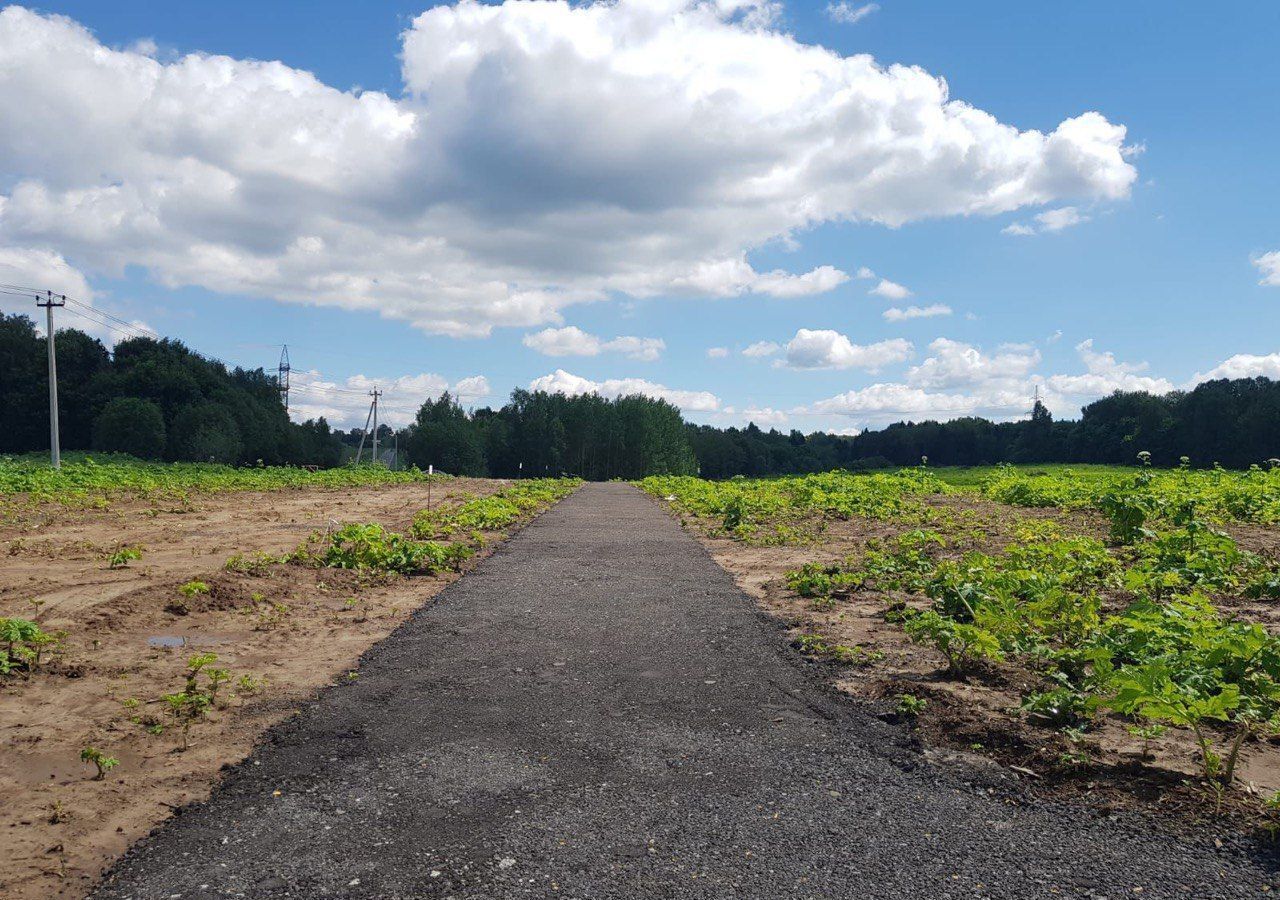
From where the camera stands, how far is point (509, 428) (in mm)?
108562

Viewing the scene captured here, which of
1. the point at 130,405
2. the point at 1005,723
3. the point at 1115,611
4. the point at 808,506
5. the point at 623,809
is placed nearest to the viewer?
the point at 623,809

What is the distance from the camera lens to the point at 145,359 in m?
77.8

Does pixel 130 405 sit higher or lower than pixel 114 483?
higher

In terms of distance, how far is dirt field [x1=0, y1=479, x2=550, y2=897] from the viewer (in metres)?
3.73

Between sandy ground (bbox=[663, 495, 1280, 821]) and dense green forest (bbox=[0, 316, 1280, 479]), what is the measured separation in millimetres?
45862

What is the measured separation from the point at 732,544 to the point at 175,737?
39.0ft

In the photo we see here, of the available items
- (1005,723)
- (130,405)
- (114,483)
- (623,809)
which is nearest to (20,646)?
(623,809)

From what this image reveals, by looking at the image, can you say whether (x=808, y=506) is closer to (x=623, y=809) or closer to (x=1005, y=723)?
(x=1005, y=723)

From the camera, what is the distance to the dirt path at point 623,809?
3154 mm

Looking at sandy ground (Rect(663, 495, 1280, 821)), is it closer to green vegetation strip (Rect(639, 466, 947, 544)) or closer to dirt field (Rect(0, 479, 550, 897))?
dirt field (Rect(0, 479, 550, 897))

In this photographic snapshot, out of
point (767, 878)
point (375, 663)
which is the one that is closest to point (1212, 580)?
point (767, 878)

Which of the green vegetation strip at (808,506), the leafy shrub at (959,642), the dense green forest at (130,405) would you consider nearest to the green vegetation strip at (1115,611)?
Result: the leafy shrub at (959,642)

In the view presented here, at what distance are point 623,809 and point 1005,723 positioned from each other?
2.68 m

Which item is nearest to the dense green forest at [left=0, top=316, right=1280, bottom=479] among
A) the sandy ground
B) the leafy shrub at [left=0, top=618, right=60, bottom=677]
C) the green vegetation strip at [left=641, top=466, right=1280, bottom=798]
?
the green vegetation strip at [left=641, top=466, right=1280, bottom=798]
